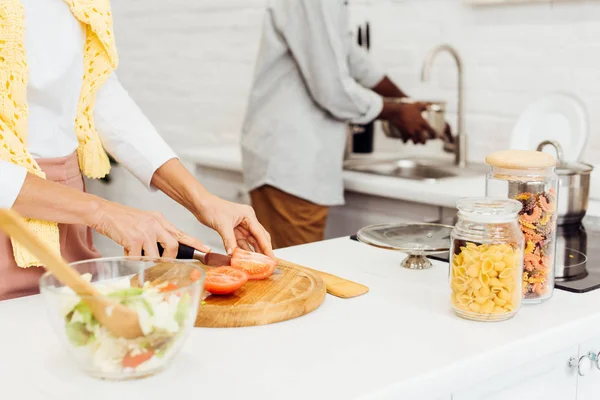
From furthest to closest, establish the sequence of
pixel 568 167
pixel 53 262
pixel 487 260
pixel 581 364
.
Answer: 1. pixel 568 167
2. pixel 581 364
3. pixel 487 260
4. pixel 53 262

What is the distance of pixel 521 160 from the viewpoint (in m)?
1.26

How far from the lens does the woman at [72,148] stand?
1.28 metres

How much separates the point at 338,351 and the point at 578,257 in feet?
2.38

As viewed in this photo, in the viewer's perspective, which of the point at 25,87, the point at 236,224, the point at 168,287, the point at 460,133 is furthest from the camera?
the point at 460,133

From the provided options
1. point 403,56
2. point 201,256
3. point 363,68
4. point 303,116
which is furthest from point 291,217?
point 201,256

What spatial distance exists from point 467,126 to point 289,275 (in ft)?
5.66

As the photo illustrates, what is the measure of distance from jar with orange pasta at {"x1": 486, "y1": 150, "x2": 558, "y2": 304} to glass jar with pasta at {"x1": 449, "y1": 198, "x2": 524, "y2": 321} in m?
0.09

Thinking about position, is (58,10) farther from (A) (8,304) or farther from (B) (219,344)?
(B) (219,344)

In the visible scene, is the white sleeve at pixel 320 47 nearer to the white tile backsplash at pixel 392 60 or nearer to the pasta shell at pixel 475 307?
the white tile backsplash at pixel 392 60

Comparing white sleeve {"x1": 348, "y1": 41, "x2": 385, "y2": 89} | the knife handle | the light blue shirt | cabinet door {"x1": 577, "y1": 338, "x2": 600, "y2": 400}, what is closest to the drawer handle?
cabinet door {"x1": 577, "y1": 338, "x2": 600, "y2": 400}

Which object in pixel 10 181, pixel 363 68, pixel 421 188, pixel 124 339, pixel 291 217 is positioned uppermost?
pixel 363 68

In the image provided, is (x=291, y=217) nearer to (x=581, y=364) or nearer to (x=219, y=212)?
(x=219, y=212)

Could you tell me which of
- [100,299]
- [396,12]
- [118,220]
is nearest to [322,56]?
[396,12]

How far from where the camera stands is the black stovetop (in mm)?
1359
